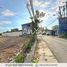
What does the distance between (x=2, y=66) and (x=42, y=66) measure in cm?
86

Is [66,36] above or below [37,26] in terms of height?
below

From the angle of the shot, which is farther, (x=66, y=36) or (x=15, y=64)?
(x=66, y=36)

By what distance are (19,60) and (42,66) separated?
0.54m

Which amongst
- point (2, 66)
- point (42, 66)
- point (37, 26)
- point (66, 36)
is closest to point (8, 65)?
point (2, 66)

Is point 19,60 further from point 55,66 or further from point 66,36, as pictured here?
point 66,36

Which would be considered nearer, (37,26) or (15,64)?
(15,64)

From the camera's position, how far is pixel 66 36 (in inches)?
1081

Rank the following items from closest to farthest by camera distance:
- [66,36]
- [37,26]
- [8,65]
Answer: [8,65], [37,26], [66,36]

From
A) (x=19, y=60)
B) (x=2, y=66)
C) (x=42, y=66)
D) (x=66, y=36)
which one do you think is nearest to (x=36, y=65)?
(x=42, y=66)

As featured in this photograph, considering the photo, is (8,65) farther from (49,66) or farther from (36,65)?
(49,66)

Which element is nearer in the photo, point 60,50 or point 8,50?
point 60,50

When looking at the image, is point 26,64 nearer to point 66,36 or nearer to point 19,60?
point 19,60

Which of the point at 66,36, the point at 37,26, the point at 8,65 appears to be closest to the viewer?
the point at 8,65

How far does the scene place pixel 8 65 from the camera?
4.40 meters
